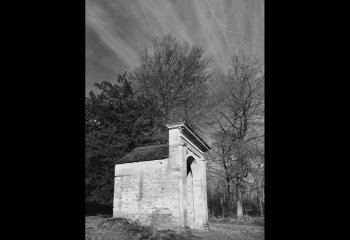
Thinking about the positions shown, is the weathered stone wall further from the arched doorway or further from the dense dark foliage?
the dense dark foliage

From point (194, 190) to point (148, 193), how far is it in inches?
170

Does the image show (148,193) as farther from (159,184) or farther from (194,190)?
(194,190)

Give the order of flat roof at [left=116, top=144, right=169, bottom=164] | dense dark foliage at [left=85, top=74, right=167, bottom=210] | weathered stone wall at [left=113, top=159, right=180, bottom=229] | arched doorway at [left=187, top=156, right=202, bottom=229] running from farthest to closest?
dense dark foliage at [left=85, top=74, right=167, bottom=210] < arched doorway at [left=187, top=156, right=202, bottom=229] < flat roof at [left=116, top=144, right=169, bottom=164] < weathered stone wall at [left=113, top=159, right=180, bottom=229]

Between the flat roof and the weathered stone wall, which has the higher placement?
the flat roof

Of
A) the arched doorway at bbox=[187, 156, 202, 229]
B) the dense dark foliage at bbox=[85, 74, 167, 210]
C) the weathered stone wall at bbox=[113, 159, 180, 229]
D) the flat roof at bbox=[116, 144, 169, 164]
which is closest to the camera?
the weathered stone wall at bbox=[113, 159, 180, 229]

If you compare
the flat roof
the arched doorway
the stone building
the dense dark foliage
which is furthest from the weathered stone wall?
the dense dark foliage

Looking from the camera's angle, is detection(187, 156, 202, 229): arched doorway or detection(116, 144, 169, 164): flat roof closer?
detection(116, 144, 169, 164): flat roof

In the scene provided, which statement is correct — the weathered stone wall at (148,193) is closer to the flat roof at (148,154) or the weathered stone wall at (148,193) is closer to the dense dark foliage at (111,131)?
the flat roof at (148,154)

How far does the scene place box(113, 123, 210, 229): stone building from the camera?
13461mm

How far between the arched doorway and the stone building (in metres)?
0.54

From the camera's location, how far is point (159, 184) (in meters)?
14.0
